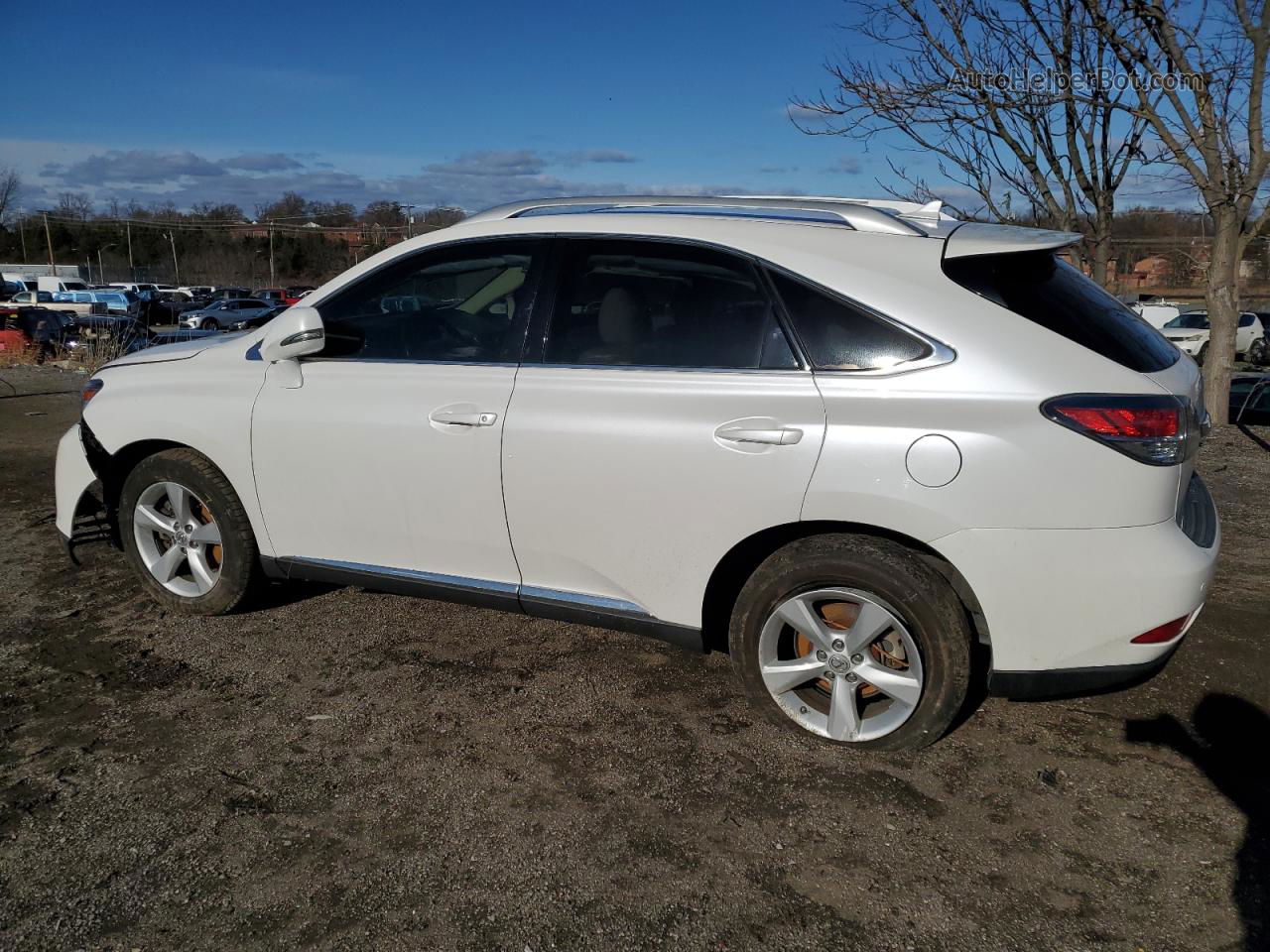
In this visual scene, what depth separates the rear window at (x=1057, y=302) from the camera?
2.89 metres

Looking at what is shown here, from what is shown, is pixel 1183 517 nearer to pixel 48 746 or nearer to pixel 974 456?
pixel 974 456

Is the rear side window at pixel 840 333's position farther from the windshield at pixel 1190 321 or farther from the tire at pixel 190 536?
the windshield at pixel 1190 321

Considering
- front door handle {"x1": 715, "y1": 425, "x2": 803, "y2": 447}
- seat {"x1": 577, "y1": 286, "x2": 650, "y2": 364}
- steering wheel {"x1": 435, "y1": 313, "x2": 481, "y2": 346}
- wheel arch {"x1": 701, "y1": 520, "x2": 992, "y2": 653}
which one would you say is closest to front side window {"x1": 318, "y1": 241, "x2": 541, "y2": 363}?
steering wheel {"x1": 435, "y1": 313, "x2": 481, "y2": 346}

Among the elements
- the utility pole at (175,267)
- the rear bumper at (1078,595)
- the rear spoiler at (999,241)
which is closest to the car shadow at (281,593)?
the rear bumper at (1078,595)

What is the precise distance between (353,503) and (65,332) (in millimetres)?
23831

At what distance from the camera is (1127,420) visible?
273 centimetres

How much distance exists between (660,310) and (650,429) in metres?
0.45

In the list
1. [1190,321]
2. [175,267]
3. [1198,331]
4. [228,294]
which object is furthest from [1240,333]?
[175,267]

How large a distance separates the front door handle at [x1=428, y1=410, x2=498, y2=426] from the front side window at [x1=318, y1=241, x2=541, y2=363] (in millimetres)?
235

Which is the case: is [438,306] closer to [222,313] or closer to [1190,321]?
[1190,321]

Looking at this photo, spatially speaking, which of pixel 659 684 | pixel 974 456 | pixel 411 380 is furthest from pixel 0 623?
pixel 974 456

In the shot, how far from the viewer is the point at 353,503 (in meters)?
3.78

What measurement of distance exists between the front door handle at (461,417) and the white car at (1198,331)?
27556 millimetres

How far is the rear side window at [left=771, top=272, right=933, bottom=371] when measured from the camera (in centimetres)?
294
